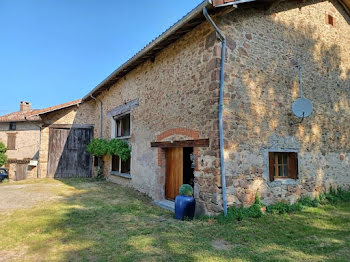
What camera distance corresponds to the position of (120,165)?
32.9 feet

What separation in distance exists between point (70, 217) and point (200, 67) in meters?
4.37

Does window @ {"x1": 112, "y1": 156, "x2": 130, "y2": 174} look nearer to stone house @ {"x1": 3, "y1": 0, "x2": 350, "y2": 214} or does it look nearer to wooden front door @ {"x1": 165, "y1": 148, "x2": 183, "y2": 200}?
stone house @ {"x1": 3, "y1": 0, "x2": 350, "y2": 214}

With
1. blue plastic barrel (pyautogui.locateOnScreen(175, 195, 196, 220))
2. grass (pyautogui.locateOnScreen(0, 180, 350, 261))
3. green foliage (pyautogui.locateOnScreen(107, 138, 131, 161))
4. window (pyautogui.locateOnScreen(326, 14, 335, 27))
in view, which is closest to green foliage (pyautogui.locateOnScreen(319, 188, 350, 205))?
grass (pyautogui.locateOnScreen(0, 180, 350, 261))

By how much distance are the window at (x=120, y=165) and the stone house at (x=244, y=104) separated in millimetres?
833

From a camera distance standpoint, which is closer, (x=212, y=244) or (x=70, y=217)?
(x=212, y=244)

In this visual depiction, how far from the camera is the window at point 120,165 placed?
31.7 feet

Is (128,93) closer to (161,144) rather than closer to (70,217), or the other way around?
(161,144)

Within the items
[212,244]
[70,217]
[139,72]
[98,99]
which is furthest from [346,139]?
[98,99]

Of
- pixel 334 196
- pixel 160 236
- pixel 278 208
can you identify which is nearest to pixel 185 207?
pixel 160 236

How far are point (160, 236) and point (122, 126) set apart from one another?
23.0 feet

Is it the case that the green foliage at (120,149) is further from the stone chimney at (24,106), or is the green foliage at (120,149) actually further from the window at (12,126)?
the stone chimney at (24,106)

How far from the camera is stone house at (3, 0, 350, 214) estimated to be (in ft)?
17.4

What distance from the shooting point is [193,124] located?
5766mm

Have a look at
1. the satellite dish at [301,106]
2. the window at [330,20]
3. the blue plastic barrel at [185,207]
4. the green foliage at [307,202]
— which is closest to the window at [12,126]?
the blue plastic barrel at [185,207]
